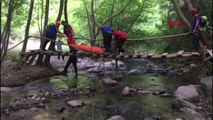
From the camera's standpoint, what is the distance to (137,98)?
11086 mm

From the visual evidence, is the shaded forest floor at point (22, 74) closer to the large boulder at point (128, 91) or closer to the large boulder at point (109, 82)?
the large boulder at point (109, 82)

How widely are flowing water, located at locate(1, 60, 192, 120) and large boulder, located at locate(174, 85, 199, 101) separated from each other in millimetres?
452

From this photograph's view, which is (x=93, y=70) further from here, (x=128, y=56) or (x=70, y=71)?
(x=128, y=56)

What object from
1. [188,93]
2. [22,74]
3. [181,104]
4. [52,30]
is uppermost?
[52,30]

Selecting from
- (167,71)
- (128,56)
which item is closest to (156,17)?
(167,71)

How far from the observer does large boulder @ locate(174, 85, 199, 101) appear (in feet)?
35.1

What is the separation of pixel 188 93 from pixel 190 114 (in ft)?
5.89

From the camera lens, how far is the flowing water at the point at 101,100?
370 inches

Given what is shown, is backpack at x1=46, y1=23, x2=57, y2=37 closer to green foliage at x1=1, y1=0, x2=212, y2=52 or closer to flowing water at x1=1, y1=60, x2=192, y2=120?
flowing water at x1=1, y1=60, x2=192, y2=120

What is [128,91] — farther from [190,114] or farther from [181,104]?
[190,114]

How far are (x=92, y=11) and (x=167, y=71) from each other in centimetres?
581

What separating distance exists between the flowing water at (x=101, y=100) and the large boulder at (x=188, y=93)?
452 mm

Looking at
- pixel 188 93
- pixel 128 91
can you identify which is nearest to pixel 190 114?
pixel 188 93

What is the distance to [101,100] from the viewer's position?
10953 mm
